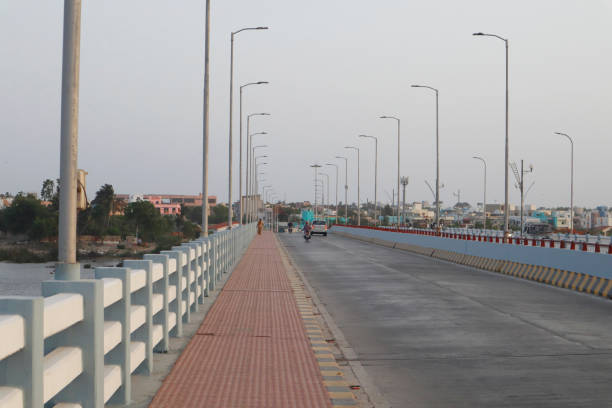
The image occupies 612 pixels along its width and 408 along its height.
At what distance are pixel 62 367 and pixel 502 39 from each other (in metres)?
35.2

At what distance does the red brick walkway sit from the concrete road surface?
0.88m

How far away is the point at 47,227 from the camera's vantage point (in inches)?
5876

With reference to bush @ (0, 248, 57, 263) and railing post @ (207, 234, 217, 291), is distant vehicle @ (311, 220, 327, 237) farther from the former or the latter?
bush @ (0, 248, 57, 263)

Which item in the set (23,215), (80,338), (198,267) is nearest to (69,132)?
(80,338)

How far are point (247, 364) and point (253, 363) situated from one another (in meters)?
0.10

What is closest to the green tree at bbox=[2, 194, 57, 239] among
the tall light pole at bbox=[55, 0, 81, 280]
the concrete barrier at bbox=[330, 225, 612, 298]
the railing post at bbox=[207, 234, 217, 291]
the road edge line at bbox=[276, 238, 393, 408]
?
the concrete barrier at bbox=[330, 225, 612, 298]

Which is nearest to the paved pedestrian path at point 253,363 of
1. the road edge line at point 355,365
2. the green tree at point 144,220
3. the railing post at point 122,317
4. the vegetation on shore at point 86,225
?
the road edge line at point 355,365

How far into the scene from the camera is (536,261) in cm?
2558

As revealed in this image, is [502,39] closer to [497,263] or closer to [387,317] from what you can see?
[497,263]

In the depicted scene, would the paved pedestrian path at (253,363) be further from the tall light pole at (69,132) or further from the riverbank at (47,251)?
the riverbank at (47,251)

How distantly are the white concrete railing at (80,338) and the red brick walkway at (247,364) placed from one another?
1.76 ft

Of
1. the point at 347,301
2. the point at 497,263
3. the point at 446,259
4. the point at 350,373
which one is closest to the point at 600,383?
the point at 350,373

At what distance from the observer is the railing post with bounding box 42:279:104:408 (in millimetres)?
5578

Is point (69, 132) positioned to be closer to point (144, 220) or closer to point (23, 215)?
point (23, 215)
